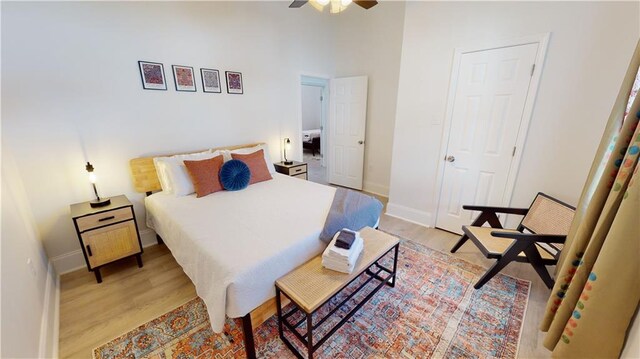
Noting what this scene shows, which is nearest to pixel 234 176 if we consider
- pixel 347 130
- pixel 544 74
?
pixel 347 130

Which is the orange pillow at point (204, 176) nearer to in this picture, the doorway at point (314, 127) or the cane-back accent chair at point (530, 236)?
the doorway at point (314, 127)

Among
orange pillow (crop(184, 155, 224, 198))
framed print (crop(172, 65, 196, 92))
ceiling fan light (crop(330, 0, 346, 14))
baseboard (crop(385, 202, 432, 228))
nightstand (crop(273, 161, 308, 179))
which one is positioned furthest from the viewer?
nightstand (crop(273, 161, 308, 179))

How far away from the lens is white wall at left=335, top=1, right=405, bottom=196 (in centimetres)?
352

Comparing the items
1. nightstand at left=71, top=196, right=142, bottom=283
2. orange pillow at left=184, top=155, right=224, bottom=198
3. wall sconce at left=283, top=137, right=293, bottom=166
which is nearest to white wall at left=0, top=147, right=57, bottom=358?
nightstand at left=71, top=196, right=142, bottom=283

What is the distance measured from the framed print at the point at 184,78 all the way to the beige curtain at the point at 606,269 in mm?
3397

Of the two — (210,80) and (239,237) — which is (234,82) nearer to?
(210,80)

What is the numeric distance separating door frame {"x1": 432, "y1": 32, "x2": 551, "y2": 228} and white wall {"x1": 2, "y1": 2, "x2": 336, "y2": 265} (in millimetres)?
2431

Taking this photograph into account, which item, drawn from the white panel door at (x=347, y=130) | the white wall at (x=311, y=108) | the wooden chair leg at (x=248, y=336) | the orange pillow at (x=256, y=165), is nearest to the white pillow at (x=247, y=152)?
the orange pillow at (x=256, y=165)

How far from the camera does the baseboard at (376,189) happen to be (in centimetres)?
412

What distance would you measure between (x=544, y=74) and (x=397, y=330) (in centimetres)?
243

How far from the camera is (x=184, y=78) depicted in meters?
2.66

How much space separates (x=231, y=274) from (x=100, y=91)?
2233 millimetres

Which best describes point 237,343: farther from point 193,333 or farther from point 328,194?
point 328,194

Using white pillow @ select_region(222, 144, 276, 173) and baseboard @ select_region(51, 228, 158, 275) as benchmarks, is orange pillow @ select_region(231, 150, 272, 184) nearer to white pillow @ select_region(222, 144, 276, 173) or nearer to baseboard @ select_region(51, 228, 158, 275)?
white pillow @ select_region(222, 144, 276, 173)
